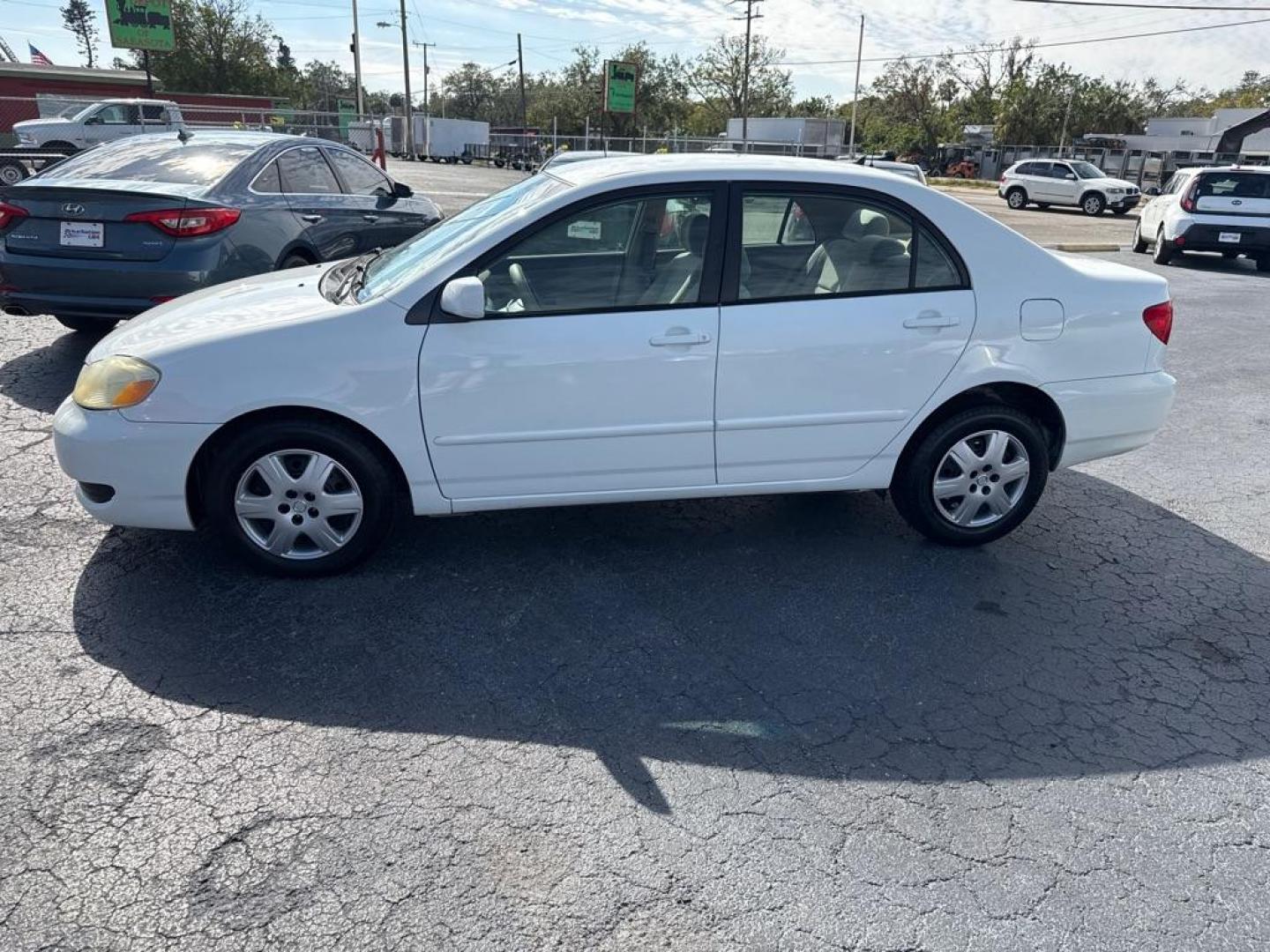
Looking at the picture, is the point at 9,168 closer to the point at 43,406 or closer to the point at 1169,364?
the point at 43,406

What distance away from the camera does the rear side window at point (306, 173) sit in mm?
7016

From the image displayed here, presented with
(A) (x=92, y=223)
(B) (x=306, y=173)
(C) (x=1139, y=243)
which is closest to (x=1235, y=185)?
(C) (x=1139, y=243)

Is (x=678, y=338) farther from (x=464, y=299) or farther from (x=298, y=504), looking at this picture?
(x=298, y=504)

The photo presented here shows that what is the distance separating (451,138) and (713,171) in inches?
1917

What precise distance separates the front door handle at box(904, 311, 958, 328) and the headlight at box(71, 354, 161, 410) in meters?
3.02

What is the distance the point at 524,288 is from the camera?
371 centimetres

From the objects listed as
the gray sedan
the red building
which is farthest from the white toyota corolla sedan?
the red building

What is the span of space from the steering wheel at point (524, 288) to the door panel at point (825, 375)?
75 cm

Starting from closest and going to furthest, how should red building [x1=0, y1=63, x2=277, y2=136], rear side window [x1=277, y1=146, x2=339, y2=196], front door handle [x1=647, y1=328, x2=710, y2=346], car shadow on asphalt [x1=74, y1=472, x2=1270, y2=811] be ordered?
car shadow on asphalt [x1=74, y1=472, x2=1270, y2=811], front door handle [x1=647, y1=328, x2=710, y2=346], rear side window [x1=277, y1=146, x2=339, y2=196], red building [x1=0, y1=63, x2=277, y2=136]

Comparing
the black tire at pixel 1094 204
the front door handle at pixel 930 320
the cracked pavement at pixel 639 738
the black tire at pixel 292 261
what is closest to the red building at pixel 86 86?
the black tire at pixel 1094 204

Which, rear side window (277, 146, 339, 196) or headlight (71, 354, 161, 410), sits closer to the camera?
headlight (71, 354, 161, 410)

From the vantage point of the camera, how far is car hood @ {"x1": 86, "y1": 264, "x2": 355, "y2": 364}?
362 centimetres

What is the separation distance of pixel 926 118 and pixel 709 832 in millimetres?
79666

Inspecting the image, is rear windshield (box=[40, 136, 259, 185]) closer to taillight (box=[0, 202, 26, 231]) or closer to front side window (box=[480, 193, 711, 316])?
taillight (box=[0, 202, 26, 231])
